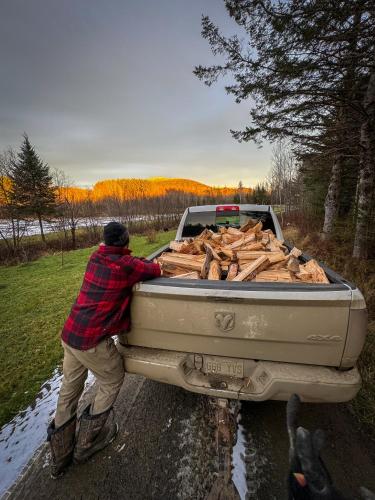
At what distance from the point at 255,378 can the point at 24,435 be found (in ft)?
7.89

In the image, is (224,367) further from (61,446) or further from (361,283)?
(361,283)

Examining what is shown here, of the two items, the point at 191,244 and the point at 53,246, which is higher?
the point at 191,244

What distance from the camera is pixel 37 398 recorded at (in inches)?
115

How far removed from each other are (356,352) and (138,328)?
5.68ft

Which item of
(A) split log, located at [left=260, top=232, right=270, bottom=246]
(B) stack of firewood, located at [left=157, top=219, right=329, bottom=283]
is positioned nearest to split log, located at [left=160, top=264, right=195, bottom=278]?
(B) stack of firewood, located at [left=157, top=219, right=329, bottom=283]

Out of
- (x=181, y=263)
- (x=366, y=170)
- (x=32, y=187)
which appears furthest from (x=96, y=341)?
(x=32, y=187)

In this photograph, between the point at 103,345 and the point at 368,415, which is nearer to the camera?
the point at 103,345

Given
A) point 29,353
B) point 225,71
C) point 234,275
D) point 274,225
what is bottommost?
point 29,353

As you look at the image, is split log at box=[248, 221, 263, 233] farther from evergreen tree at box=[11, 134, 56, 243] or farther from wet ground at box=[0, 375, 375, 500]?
evergreen tree at box=[11, 134, 56, 243]

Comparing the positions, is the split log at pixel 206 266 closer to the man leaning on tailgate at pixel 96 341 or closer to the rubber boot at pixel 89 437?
the man leaning on tailgate at pixel 96 341

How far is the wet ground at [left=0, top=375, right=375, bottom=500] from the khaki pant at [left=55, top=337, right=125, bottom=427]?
424mm

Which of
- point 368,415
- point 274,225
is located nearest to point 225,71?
point 274,225

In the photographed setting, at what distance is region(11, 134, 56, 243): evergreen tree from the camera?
24812 millimetres

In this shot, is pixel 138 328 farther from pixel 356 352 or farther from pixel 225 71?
pixel 225 71
